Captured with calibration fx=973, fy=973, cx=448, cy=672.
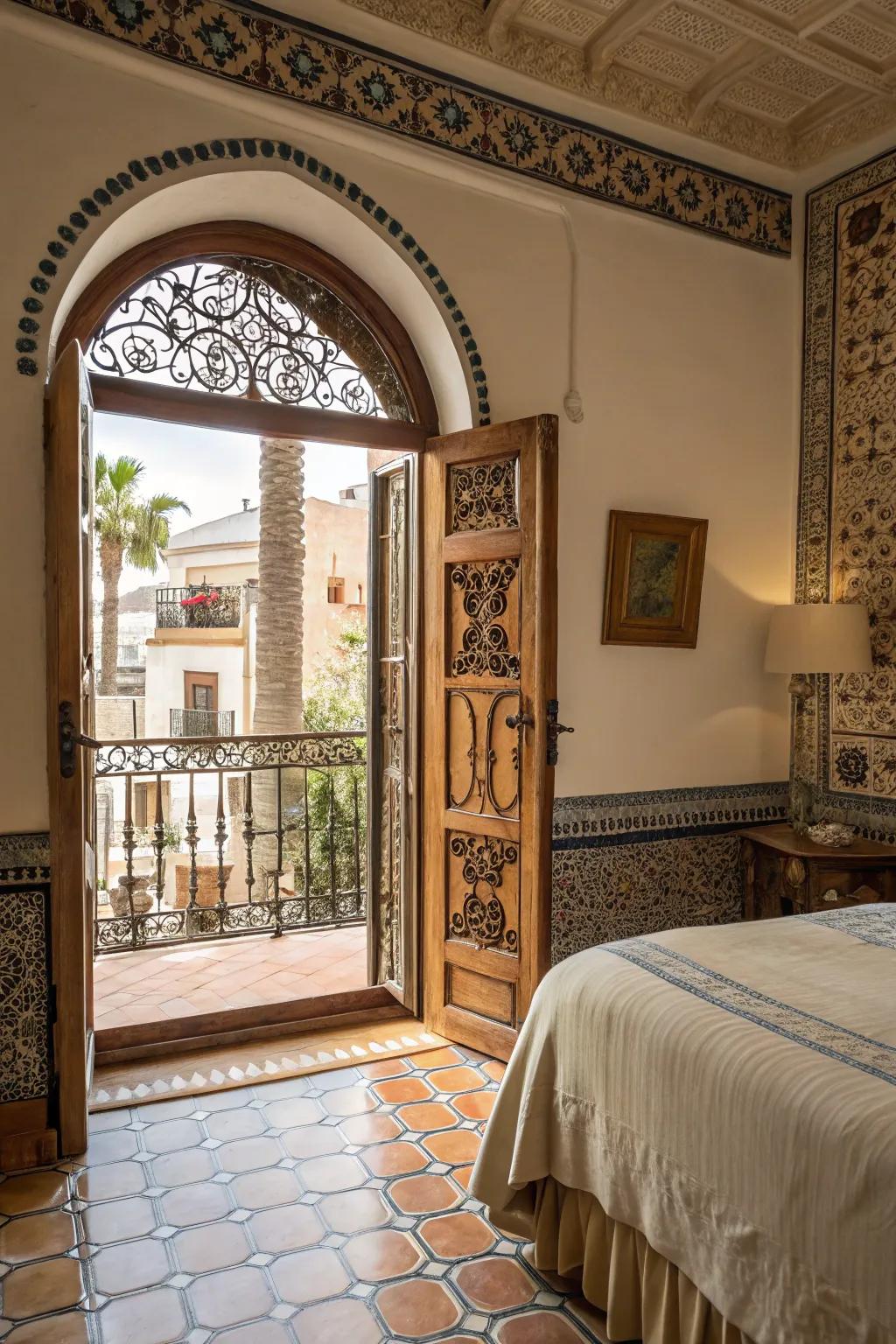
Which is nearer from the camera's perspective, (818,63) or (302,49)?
(302,49)

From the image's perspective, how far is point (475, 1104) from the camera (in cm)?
321

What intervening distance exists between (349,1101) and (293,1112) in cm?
19

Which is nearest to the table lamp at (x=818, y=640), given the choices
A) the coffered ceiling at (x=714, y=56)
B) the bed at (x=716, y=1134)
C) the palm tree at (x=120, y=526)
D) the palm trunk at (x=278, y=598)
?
the bed at (x=716, y=1134)

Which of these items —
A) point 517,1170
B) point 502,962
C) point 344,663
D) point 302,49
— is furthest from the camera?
point 344,663

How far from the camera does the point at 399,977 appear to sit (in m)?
3.98

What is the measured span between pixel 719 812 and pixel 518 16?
318 centimetres

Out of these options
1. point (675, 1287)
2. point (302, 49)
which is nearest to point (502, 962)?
point (675, 1287)

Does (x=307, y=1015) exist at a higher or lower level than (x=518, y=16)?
lower

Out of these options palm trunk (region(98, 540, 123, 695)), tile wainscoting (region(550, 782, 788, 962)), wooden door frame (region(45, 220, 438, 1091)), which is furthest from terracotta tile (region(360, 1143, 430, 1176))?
palm trunk (region(98, 540, 123, 695))

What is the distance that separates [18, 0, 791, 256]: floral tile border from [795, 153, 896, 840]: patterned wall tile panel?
326 mm

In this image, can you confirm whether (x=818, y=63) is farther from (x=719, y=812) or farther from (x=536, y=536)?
(x=719, y=812)

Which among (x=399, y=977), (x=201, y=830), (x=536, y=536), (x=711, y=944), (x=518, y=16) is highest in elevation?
(x=518, y=16)

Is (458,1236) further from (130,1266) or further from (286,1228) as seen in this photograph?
(130,1266)

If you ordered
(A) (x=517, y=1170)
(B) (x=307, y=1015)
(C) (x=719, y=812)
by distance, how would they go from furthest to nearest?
(C) (x=719, y=812) → (B) (x=307, y=1015) → (A) (x=517, y=1170)
